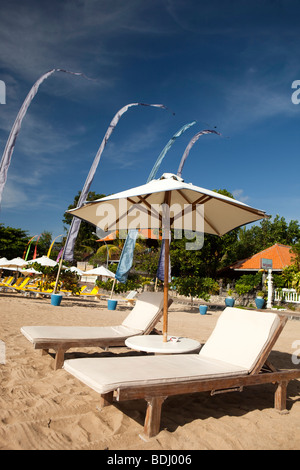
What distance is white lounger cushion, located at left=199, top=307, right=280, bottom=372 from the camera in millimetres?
3279

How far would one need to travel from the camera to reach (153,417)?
2.54 m

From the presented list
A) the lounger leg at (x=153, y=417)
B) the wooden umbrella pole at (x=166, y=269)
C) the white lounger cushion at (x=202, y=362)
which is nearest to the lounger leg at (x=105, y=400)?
the white lounger cushion at (x=202, y=362)

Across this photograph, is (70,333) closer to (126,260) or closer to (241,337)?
(241,337)

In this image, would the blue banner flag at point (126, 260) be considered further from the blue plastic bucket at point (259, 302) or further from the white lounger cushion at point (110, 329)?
the blue plastic bucket at point (259, 302)

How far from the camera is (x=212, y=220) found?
205 inches

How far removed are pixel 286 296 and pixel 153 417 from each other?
18.5 meters

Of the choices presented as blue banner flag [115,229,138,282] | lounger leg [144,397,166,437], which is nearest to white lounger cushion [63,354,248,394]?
lounger leg [144,397,166,437]

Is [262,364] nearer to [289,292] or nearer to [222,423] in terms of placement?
[222,423]

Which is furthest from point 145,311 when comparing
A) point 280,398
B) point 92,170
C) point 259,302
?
point 259,302

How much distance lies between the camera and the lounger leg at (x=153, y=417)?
253 cm

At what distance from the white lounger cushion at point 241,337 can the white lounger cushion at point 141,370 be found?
0.52 ft

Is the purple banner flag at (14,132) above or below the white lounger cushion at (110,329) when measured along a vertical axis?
above

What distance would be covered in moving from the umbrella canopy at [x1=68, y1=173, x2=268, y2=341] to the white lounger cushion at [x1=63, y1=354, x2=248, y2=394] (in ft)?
3.53
